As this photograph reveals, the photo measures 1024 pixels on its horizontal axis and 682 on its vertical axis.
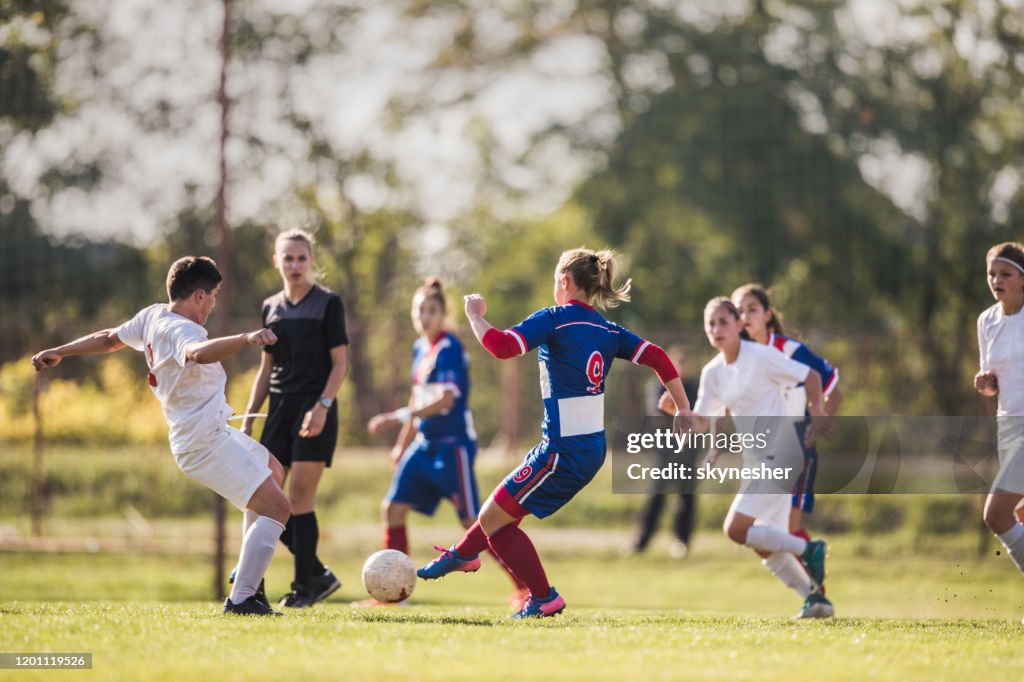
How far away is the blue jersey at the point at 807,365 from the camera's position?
26.2 ft

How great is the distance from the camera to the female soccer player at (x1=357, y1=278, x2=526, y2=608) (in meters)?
8.84

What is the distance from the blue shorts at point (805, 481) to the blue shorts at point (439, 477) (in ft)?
7.72

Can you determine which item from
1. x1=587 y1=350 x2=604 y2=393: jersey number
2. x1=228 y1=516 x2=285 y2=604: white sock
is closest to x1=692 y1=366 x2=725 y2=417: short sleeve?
x1=587 y1=350 x2=604 y2=393: jersey number

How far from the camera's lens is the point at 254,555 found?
629 centimetres

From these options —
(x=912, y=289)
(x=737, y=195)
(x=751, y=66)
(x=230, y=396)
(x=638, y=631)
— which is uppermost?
(x=751, y=66)

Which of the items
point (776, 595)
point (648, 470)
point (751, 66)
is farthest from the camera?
point (751, 66)

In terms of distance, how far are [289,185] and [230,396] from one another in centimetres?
1069

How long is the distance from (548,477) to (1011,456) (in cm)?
292

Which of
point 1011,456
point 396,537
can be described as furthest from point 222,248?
point 1011,456

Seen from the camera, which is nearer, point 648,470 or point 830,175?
point 648,470

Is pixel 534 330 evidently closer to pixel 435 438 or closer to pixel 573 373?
pixel 573 373

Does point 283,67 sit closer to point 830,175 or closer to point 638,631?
point 830,175

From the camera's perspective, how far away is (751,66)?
24.8m

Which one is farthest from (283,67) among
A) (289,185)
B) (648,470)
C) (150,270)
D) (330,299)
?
(330,299)
